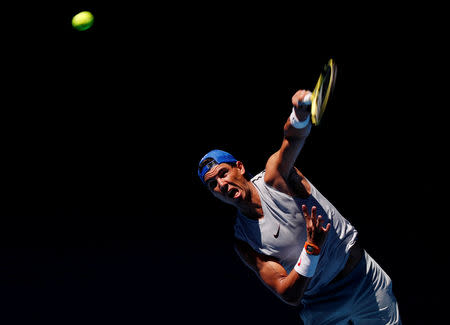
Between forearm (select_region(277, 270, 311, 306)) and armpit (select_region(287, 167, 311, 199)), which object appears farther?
armpit (select_region(287, 167, 311, 199))

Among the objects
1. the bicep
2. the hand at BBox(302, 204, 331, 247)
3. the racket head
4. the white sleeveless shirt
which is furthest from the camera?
the white sleeveless shirt

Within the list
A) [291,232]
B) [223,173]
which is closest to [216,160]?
[223,173]

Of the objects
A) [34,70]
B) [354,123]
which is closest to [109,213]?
[34,70]

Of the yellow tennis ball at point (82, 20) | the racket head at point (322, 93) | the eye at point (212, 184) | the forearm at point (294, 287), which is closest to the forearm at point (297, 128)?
the racket head at point (322, 93)

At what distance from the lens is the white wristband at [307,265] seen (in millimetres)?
2727

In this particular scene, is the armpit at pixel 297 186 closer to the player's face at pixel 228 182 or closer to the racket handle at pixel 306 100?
the player's face at pixel 228 182

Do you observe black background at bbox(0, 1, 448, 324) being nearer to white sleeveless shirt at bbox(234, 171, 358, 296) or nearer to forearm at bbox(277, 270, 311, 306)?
white sleeveless shirt at bbox(234, 171, 358, 296)

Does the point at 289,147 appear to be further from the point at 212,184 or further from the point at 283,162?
the point at 212,184

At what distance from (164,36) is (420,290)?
8.34 ft

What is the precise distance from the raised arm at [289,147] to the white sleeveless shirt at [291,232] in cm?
6

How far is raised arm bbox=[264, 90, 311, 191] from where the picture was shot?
9.04ft

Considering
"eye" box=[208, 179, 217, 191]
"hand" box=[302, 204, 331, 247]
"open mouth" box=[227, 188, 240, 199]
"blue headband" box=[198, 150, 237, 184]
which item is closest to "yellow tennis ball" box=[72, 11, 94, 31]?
"blue headband" box=[198, 150, 237, 184]

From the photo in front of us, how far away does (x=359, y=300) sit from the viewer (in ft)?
10.1

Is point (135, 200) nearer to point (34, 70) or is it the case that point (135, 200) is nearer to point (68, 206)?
point (68, 206)
